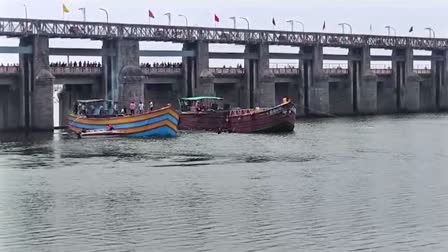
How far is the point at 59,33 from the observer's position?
93.5 m

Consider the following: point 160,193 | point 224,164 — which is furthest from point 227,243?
point 224,164

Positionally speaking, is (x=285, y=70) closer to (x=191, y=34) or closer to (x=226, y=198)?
(x=191, y=34)

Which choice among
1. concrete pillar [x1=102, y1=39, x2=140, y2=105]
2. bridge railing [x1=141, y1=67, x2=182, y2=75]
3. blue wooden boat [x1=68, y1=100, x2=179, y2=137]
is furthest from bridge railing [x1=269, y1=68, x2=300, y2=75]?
blue wooden boat [x1=68, y1=100, x2=179, y2=137]

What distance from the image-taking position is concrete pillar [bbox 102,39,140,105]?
94750 mm

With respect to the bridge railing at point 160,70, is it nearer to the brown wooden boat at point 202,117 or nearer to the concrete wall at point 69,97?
the concrete wall at point 69,97

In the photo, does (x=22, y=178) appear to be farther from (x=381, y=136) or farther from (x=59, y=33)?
(x=59, y=33)

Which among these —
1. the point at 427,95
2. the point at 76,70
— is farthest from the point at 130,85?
the point at 427,95

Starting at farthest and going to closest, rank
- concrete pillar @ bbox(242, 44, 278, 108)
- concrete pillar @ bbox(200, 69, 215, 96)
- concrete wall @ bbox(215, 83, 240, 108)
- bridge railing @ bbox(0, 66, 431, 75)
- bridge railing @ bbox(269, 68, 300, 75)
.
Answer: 1. bridge railing @ bbox(269, 68, 300, 75)
2. concrete wall @ bbox(215, 83, 240, 108)
3. concrete pillar @ bbox(242, 44, 278, 108)
4. concrete pillar @ bbox(200, 69, 215, 96)
5. bridge railing @ bbox(0, 66, 431, 75)

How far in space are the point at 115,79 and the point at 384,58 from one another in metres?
51.1

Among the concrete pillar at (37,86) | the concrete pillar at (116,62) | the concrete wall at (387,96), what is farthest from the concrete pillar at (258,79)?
the concrete pillar at (37,86)

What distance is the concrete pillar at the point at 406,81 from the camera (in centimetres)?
12988

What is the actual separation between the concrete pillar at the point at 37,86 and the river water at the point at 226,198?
25323 mm

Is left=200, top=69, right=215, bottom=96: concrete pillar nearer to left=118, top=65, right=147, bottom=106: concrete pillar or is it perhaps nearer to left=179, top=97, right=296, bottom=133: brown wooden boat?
left=118, top=65, right=147, bottom=106: concrete pillar

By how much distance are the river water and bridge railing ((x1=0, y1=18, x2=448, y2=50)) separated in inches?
1246
